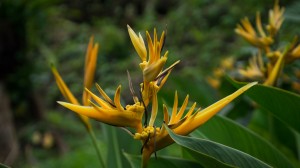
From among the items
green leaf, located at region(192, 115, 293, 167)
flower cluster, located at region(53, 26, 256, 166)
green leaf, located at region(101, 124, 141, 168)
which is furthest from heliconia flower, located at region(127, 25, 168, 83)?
green leaf, located at region(101, 124, 141, 168)

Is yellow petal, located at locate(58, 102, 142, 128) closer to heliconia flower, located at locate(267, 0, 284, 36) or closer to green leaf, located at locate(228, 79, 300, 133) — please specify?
green leaf, located at locate(228, 79, 300, 133)

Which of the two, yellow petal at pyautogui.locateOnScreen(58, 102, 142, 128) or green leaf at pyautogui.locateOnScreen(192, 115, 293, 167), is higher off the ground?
yellow petal at pyautogui.locateOnScreen(58, 102, 142, 128)

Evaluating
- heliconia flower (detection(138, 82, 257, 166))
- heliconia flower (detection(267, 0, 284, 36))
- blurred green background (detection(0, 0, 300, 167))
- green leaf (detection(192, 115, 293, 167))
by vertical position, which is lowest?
blurred green background (detection(0, 0, 300, 167))

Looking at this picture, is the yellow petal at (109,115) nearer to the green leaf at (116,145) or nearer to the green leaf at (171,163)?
the green leaf at (171,163)

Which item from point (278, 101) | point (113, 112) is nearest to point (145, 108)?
point (113, 112)

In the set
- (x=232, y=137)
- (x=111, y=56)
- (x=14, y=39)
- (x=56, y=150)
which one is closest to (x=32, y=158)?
(x=56, y=150)

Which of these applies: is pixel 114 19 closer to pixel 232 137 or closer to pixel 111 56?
pixel 111 56
